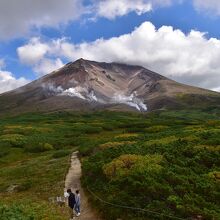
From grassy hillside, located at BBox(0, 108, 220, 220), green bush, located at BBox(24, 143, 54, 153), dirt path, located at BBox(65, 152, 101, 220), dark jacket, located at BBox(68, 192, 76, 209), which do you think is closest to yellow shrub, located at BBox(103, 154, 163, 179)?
grassy hillside, located at BBox(0, 108, 220, 220)

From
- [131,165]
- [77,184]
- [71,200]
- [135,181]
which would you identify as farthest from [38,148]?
[135,181]

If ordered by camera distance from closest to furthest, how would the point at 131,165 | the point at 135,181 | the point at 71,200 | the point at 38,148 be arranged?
the point at 135,181
the point at 71,200
the point at 131,165
the point at 38,148

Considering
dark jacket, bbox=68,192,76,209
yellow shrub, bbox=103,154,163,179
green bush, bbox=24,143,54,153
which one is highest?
green bush, bbox=24,143,54,153

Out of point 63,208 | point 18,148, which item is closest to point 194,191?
point 63,208

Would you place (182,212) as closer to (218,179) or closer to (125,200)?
(125,200)

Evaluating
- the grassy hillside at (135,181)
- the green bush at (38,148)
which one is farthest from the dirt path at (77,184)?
the green bush at (38,148)

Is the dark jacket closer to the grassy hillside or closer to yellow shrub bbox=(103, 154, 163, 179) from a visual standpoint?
the grassy hillside

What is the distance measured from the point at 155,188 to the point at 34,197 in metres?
11.6

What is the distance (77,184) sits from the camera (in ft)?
129

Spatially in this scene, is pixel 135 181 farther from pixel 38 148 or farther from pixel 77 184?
pixel 38 148

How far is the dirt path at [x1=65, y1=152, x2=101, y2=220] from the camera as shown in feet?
97.4

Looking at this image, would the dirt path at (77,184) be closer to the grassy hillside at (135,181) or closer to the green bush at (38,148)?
the grassy hillside at (135,181)

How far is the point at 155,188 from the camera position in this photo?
2884 centimetres

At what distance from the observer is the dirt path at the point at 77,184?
2970 centimetres
